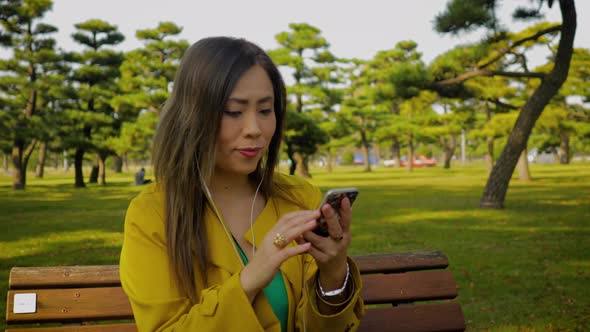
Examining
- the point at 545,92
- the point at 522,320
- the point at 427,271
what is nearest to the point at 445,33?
the point at 545,92

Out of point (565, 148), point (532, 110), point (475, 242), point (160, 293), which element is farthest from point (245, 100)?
point (565, 148)

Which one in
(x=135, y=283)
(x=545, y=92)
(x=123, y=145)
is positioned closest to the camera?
(x=135, y=283)

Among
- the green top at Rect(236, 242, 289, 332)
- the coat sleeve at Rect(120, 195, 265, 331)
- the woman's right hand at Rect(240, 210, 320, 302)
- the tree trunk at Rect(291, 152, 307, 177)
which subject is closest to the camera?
the woman's right hand at Rect(240, 210, 320, 302)

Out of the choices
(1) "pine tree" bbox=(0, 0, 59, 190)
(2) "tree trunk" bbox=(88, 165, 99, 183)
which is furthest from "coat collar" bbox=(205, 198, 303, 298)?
(2) "tree trunk" bbox=(88, 165, 99, 183)

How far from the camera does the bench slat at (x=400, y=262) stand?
2.30 m

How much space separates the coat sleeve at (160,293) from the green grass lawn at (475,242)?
3285mm

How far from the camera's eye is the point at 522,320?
4.54 m

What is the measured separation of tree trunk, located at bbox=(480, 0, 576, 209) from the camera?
1130cm

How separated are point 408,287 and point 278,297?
720mm

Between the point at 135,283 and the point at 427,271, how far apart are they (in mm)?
1192

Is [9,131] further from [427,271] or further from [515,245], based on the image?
[427,271]

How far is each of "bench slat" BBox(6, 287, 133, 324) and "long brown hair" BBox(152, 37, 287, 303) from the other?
0.55 m

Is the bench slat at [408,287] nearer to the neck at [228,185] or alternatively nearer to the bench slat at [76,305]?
the neck at [228,185]

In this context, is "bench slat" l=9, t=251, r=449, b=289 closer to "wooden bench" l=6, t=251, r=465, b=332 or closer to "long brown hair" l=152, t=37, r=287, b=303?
"wooden bench" l=6, t=251, r=465, b=332
